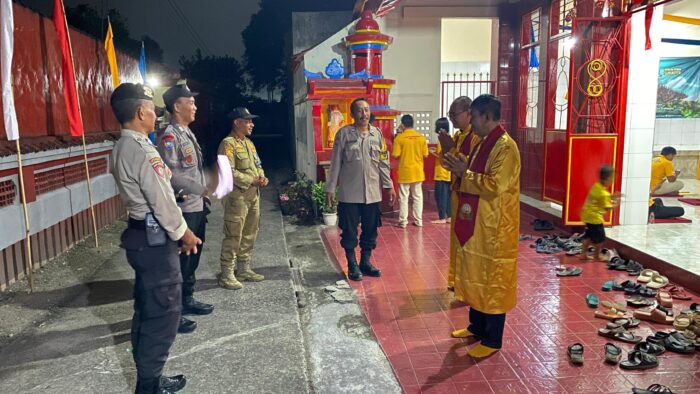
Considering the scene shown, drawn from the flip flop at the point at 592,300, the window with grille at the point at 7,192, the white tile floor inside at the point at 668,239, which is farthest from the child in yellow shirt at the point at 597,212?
the window with grille at the point at 7,192

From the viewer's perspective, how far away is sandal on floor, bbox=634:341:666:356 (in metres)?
3.66

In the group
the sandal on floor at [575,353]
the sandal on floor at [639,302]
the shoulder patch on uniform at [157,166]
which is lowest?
the sandal on floor at [639,302]

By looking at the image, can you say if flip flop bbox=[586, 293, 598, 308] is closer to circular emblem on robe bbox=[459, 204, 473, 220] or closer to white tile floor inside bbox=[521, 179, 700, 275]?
white tile floor inside bbox=[521, 179, 700, 275]

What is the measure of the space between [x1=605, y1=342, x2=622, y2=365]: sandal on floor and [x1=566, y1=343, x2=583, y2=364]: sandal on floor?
0.17 meters

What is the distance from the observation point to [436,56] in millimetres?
11047

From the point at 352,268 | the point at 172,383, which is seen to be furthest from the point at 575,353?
the point at 172,383

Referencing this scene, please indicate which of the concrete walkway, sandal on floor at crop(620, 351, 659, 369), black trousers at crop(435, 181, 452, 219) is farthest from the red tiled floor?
black trousers at crop(435, 181, 452, 219)

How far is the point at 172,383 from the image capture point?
307cm

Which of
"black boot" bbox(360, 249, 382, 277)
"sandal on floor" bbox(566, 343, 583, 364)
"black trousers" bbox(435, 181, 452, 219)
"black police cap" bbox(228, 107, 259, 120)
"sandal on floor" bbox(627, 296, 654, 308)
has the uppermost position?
"black police cap" bbox(228, 107, 259, 120)

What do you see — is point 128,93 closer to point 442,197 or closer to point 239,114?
point 239,114

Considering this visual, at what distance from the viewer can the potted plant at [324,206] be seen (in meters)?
8.11

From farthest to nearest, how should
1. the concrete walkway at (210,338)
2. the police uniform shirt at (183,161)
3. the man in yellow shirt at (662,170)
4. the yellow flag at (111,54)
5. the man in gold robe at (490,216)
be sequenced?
the man in yellow shirt at (662,170)
the yellow flag at (111,54)
the police uniform shirt at (183,161)
the man in gold robe at (490,216)
the concrete walkway at (210,338)

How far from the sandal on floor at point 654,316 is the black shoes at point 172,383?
3716 mm

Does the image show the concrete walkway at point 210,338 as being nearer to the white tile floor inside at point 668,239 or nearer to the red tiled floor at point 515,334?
the red tiled floor at point 515,334
